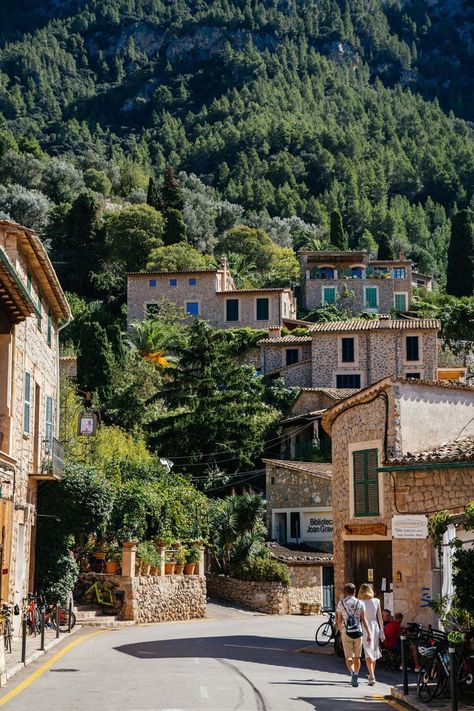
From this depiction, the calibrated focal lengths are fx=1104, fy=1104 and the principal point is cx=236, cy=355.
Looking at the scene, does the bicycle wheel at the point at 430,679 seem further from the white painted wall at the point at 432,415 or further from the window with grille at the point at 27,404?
the window with grille at the point at 27,404

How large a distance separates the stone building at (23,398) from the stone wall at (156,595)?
14.1 feet

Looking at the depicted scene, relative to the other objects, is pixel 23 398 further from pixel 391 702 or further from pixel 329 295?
pixel 329 295

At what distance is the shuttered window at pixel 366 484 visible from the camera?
25156mm

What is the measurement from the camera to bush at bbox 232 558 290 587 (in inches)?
1577

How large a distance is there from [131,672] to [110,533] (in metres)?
15.0

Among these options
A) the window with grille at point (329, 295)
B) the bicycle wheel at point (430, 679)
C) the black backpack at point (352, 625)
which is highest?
the window with grille at point (329, 295)

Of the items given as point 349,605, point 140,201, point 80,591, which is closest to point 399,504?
point 349,605

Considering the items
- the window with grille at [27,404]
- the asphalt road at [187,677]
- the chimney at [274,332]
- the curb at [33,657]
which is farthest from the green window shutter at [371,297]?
the window with grille at [27,404]

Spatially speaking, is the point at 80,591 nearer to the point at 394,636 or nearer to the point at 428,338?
the point at 394,636

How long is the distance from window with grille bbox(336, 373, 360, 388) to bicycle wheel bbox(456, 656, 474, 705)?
47548 mm

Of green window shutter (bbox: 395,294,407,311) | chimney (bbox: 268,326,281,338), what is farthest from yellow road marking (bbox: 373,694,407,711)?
green window shutter (bbox: 395,294,407,311)

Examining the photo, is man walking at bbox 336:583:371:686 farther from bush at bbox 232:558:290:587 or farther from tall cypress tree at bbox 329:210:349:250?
tall cypress tree at bbox 329:210:349:250

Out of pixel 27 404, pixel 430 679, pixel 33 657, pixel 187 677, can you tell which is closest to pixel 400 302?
pixel 27 404

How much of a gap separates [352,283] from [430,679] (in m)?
67.3
